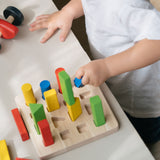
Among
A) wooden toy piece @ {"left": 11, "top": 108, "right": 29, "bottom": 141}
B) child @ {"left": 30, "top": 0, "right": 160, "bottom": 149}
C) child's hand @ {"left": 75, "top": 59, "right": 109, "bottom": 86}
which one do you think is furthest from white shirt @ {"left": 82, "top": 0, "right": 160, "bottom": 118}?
wooden toy piece @ {"left": 11, "top": 108, "right": 29, "bottom": 141}

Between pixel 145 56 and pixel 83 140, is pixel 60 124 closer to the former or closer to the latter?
pixel 83 140

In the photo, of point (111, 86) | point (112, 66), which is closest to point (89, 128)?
point (112, 66)

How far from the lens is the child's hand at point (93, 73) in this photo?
721 millimetres

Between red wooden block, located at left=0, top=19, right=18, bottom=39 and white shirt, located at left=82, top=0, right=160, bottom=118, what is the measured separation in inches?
8.4

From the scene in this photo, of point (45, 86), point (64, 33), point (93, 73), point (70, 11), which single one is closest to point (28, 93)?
point (45, 86)

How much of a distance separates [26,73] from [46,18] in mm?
214

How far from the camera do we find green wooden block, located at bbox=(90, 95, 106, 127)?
0.62 metres

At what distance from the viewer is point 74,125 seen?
664mm

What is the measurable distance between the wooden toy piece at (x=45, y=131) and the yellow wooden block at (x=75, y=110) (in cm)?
7

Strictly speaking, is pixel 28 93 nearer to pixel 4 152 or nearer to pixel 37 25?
pixel 4 152

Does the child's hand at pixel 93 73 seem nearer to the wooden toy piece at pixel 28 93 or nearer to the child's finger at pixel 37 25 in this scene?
the wooden toy piece at pixel 28 93

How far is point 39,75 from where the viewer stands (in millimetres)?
785

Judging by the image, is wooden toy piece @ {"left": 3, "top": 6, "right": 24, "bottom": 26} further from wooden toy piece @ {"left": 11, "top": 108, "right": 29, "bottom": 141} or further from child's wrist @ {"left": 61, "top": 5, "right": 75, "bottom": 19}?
wooden toy piece @ {"left": 11, "top": 108, "right": 29, "bottom": 141}

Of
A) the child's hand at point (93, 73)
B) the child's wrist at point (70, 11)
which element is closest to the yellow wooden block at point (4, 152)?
the child's hand at point (93, 73)
